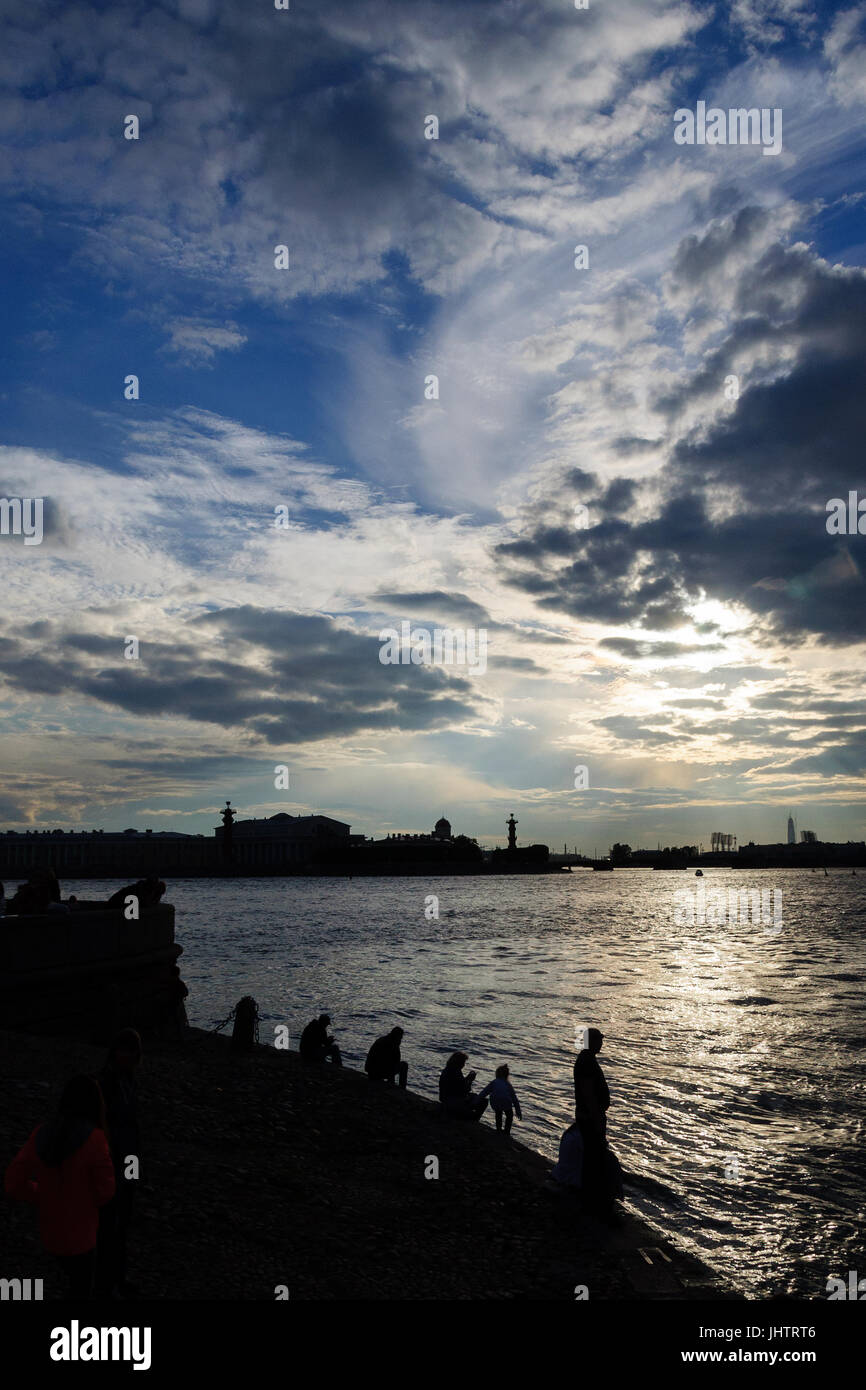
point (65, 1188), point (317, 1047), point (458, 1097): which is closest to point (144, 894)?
point (317, 1047)

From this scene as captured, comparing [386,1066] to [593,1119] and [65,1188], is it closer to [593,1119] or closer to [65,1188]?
[593,1119]

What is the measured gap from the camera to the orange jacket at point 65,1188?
19.2ft

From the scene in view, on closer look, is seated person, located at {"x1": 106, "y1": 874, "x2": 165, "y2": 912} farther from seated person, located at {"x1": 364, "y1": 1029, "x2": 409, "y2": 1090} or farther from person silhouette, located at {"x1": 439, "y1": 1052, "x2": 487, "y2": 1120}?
person silhouette, located at {"x1": 439, "y1": 1052, "x2": 487, "y2": 1120}

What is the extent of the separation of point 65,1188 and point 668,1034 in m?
27.1

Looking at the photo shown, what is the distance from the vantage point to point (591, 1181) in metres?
11.7

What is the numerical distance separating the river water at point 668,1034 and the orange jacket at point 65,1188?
26.8 feet

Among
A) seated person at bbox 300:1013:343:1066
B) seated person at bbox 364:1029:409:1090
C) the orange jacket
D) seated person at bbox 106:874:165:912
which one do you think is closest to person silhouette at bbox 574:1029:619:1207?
the orange jacket

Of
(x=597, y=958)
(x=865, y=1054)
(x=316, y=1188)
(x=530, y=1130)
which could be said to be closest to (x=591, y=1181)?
(x=316, y=1188)

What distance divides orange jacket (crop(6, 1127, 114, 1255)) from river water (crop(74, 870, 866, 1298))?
26.8 ft

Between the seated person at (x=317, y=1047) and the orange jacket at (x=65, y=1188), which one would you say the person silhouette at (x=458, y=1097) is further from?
the orange jacket at (x=65, y=1188)
